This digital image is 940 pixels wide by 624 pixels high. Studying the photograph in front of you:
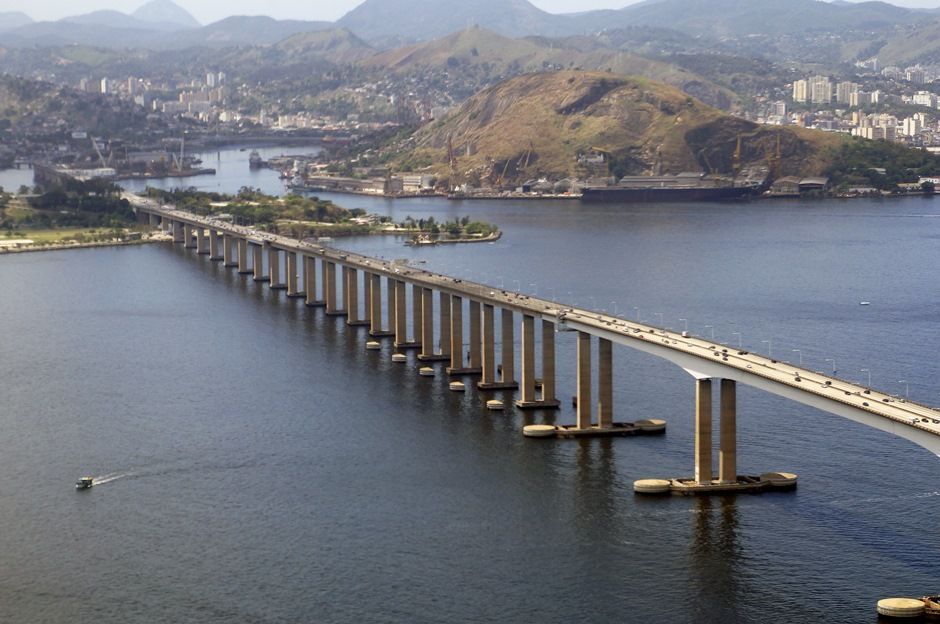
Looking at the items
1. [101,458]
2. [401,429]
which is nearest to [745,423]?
[401,429]

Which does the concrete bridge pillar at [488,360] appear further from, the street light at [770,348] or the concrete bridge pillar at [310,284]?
the concrete bridge pillar at [310,284]

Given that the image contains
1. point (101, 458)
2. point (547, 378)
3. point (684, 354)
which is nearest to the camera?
point (684, 354)

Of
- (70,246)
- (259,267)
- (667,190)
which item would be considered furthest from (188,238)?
(667,190)

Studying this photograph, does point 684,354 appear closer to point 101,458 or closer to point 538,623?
point 538,623

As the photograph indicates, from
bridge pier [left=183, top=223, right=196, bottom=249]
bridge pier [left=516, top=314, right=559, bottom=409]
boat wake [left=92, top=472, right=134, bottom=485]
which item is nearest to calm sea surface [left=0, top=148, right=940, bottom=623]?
boat wake [left=92, top=472, right=134, bottom=485]

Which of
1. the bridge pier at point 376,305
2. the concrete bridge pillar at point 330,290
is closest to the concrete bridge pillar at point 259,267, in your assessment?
the concrete bridge pillar at point 330,290
